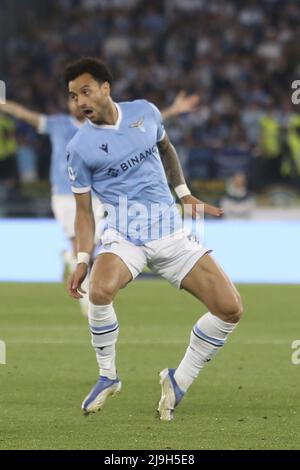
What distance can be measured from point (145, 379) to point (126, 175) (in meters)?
1.97

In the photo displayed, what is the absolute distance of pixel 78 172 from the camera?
730 centimetres

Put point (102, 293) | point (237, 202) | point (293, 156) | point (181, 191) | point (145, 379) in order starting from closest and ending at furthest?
1. point (102, 293)
2. point (181, 191)
3. point (145, 379)
4. point (237, 202)
5. point (293, 156)

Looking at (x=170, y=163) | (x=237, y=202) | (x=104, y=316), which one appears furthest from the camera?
(x=237, y=202)

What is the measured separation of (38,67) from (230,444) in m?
19.1

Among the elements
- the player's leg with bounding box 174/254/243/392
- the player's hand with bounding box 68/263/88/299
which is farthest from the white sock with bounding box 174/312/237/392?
the player's hand with bounding box 68/263/88/299

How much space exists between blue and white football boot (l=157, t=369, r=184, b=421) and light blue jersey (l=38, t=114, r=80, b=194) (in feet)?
18.8

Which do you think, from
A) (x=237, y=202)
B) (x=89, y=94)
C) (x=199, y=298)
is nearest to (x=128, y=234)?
(x=199, y=298)

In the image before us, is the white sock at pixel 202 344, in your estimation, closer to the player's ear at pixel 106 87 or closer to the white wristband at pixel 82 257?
the white wristband at pixel 82 257

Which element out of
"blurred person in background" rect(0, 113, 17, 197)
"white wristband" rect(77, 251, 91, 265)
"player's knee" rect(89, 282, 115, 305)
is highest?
"white wristband" rect(77, 251, 91, 265)

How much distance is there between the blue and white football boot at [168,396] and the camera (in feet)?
23.5

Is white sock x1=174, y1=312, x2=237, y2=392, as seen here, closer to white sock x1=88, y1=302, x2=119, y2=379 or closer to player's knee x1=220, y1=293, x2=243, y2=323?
player's knee x1=220, y1=293, x2=243, y2=323

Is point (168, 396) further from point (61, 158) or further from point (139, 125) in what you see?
point (61, 158)

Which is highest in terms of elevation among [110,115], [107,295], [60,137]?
[110,115]

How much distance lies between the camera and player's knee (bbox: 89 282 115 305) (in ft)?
23.2
